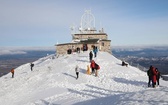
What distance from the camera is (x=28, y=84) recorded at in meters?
33.5

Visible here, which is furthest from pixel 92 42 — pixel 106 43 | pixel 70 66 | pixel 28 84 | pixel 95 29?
pixel 28 84

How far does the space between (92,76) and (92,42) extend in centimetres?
2081

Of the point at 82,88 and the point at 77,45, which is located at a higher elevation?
the point at 77,45

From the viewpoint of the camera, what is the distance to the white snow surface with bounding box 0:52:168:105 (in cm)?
1932

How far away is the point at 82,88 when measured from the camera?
29344mm

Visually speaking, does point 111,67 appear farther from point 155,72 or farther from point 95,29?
point 95,29

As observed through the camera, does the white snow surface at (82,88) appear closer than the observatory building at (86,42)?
Yes

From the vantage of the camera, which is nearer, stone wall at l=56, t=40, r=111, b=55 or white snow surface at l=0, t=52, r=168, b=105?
white snow surface at l=0, t=52, r=168, b=105

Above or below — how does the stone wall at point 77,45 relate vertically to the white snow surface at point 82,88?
above

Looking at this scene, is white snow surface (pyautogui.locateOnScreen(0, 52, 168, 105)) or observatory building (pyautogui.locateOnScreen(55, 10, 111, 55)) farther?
observatory building (pyautogui.locateOnScreen(55, 10, 111, 55))

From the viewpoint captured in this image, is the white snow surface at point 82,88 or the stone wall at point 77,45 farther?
the stone wall at point 77,45

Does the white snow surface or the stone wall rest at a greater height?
the stone wall

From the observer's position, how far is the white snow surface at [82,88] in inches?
760

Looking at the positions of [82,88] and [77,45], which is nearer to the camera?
[82,88]
